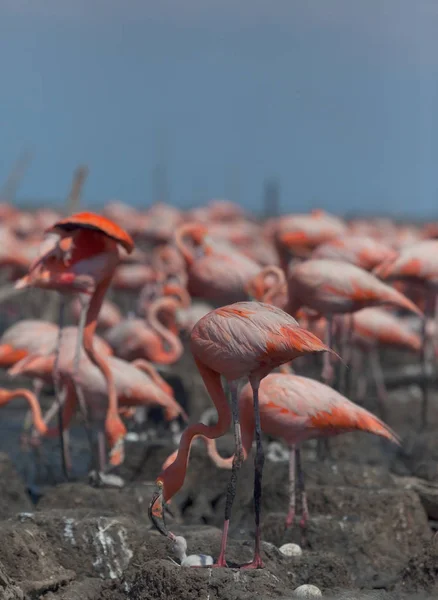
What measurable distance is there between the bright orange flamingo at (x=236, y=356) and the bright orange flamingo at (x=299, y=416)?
681 millimetres

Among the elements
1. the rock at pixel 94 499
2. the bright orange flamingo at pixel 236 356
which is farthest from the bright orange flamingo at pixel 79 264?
the bright orange flamingo at pixel 236 356

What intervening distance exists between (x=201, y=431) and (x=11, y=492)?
1.76 meters

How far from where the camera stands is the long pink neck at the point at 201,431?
484 cm

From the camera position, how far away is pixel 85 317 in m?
6.59

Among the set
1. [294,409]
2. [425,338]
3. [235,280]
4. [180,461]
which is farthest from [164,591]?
[425,338]

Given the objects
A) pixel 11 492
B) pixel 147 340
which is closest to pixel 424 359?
pixel 147 340

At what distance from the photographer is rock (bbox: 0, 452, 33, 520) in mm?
6064

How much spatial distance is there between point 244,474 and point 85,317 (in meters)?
1.17

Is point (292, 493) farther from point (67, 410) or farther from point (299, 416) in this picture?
point (67, 410)

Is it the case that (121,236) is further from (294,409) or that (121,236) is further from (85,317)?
(294,409)

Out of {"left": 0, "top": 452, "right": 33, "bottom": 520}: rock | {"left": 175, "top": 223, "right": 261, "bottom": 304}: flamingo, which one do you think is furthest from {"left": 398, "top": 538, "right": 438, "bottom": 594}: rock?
{"left": 175, "top": 223, "right": 261, "bottom": 304}: flamingo

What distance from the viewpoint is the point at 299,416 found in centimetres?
563

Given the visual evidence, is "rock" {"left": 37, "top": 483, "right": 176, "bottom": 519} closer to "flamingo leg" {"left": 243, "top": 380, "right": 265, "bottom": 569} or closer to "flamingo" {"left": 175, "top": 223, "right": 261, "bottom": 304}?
"flamingo leg" {"left": 243, "top": 380, "right": 265, "bottom": 569}

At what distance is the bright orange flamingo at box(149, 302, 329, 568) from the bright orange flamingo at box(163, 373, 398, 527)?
68 cm
